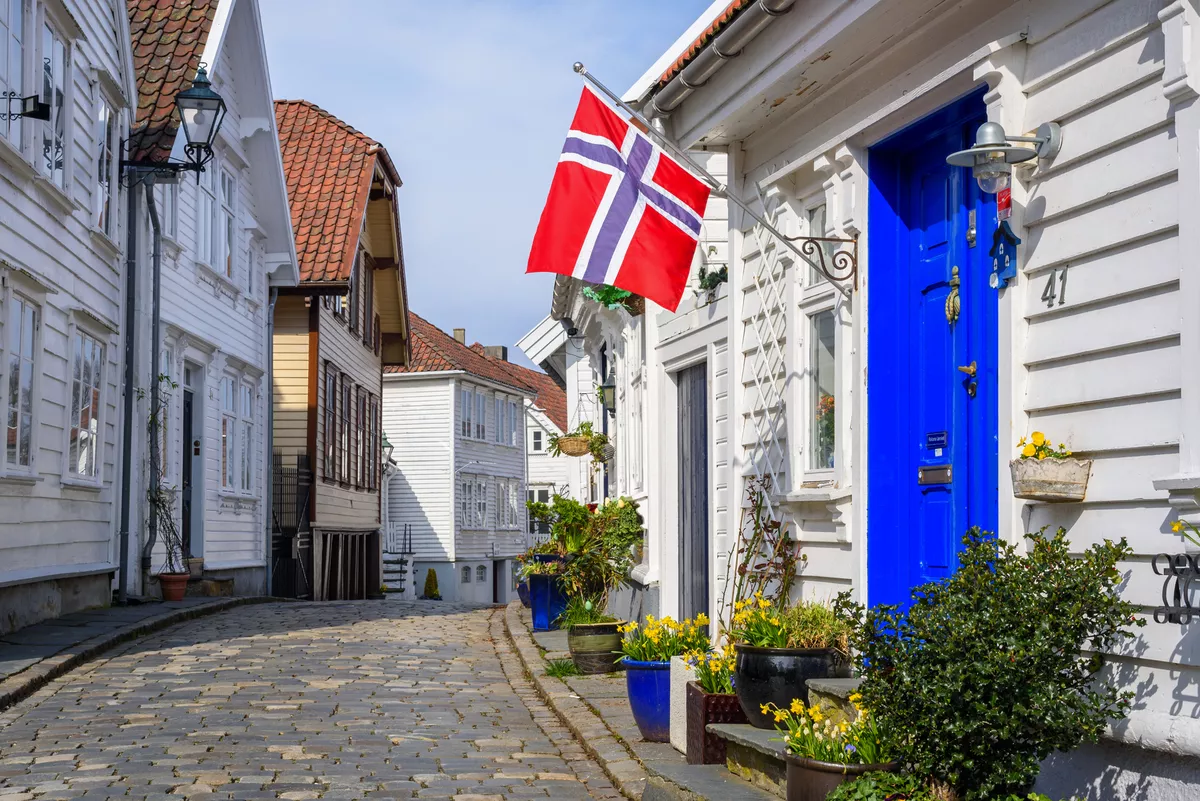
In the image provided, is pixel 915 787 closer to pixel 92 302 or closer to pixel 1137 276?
pixel 1137 276

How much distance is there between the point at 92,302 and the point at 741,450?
358 inches

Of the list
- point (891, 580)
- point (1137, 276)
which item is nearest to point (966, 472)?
point (891, 580)

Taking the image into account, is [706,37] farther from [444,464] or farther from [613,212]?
[444,464]

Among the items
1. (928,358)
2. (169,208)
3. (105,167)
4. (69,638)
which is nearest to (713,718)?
(928,358)

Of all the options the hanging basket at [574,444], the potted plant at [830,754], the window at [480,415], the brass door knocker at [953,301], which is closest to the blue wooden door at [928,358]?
A: the brass door knocker at [953,301]

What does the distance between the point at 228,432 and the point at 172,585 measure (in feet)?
15.7

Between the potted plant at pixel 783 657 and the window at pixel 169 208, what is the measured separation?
1327 centimetres

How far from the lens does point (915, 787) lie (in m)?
4.74

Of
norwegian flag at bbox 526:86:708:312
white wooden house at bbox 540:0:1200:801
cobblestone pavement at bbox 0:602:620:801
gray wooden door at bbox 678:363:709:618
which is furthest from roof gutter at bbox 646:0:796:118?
cobblestone pavement at bbox 0:602:620:801

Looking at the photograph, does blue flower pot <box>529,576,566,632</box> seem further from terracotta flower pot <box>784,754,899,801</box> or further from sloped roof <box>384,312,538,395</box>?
sloped roof <box>384,312,538,395</box>

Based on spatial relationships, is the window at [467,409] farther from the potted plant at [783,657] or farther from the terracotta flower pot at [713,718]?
the potted plant at [783,657]

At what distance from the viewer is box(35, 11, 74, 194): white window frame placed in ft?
43.4

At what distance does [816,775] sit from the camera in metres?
5.09

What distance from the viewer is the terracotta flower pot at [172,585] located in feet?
56.4
